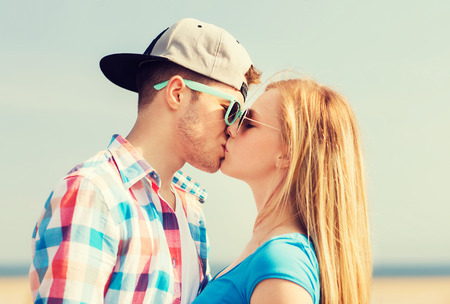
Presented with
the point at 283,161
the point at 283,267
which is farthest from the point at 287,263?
the point at 283,161

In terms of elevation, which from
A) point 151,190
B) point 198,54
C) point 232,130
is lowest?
point 151,190

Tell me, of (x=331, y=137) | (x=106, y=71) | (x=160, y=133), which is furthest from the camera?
(x=106, y=71)

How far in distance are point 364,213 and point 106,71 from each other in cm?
244

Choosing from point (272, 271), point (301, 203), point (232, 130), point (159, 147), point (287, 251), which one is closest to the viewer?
point (272, 271)

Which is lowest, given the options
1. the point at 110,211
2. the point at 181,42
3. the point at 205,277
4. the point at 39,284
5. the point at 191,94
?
the point at 205,277

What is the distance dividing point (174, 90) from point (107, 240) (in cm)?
142

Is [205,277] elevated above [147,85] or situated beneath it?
situated beneath

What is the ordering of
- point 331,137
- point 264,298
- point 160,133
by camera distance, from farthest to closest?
point 160,133 < point 331,137 < point 264,298

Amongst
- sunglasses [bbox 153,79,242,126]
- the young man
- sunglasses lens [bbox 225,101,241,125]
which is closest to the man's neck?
the young man

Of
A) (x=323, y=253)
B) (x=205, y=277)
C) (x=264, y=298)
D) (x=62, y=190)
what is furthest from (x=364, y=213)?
(x=62, y=190)

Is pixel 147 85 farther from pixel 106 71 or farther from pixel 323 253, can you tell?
pixel 323 253

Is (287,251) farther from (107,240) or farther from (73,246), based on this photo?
(73,246)

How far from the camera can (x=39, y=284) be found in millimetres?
2658

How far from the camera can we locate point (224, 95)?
377 centimetres
